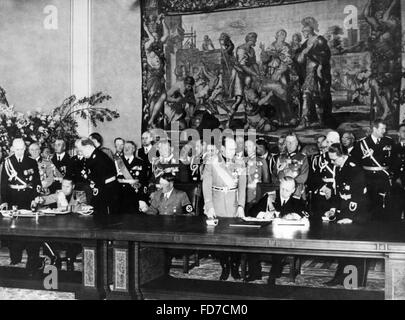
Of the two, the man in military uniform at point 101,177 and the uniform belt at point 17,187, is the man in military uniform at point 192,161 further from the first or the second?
the uniform belt at point 17,187

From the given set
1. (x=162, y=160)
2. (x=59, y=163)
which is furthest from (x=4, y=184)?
(x=162, y=160)

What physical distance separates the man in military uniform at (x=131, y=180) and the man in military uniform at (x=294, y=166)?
73.1 inches

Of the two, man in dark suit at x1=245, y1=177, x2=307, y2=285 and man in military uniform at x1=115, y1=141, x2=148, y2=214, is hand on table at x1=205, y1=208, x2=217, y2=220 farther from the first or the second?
man in military uniform at x1=115, y1=141, x2=148, y2=214

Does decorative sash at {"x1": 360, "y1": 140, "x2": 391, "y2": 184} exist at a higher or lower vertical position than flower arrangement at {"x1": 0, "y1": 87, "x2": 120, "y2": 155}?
lower

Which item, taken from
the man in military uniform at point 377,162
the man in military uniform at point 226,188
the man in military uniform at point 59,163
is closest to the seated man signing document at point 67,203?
the man in military uniform at point 59,163

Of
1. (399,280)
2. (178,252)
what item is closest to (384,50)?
(178,252)

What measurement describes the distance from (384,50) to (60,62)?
5778mm

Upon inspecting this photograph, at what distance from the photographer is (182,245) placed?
423cm

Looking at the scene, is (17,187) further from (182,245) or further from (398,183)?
(398,183)

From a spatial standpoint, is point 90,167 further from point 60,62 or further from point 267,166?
point 60,62

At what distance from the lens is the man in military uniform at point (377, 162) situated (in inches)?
254

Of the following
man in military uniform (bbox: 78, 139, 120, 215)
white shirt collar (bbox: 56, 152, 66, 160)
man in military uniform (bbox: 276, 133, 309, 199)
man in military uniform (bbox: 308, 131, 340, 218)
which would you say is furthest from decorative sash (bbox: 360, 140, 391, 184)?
white shirt collar (bbox: 56, 152, 66, 160)

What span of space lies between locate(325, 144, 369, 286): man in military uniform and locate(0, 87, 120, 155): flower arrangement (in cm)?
414

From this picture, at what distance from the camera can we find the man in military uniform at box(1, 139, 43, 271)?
6184mm
